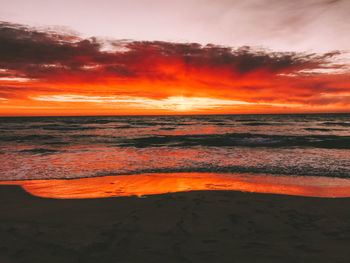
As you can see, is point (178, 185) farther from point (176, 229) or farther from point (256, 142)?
point (256, 142)

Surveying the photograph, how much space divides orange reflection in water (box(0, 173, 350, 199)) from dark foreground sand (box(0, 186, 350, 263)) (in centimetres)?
76

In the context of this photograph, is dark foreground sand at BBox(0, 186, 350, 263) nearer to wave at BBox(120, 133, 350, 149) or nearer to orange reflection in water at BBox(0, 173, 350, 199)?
orange reflection in water at BBox(0, 173, 350, 199)

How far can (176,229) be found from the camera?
15.9 feet

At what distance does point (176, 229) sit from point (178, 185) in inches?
149

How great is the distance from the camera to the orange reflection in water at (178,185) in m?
7.67

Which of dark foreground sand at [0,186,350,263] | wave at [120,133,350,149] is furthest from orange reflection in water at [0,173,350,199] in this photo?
wave at [120,133,350,149]

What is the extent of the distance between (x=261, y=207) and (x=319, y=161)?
9503 millimetres

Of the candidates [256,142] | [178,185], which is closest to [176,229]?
[178,185]

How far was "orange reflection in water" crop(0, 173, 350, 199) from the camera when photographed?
25.2 ft

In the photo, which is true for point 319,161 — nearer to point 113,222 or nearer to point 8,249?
point 113,222

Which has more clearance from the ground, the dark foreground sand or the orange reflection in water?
the dark foreground sand

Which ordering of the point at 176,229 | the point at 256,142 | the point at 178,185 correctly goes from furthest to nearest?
the point at 256,142 < the point at 178,185 < the point at 176,229

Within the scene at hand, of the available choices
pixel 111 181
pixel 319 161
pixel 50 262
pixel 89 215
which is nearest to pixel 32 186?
pixel 111 181

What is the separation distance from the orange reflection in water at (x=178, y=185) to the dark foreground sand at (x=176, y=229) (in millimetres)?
759
